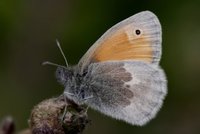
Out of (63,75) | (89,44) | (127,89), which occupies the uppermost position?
(63,75)

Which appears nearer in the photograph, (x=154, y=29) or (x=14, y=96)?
(x=154, y=29)

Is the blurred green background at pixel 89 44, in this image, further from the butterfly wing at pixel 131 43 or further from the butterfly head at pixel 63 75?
the butterfly head at pixel 63 75

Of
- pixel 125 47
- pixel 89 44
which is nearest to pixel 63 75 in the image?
pixel 125 47

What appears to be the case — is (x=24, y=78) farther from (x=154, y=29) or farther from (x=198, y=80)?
(x=154, y=29)

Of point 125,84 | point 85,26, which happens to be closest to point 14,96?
point 85,26

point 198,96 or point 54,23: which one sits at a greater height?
point 54,23

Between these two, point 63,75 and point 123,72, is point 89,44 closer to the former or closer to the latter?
point 123,72
